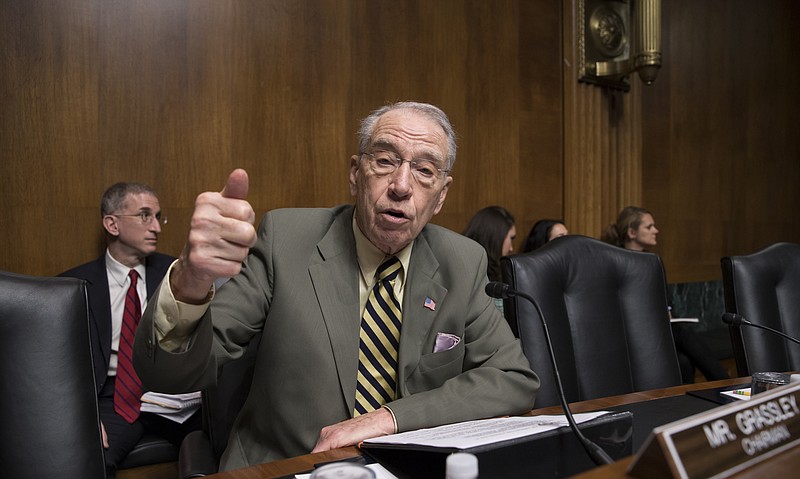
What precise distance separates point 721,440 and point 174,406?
7.52ft

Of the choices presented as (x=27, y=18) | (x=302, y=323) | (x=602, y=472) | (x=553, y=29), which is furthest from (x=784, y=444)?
(x=553, y=29)

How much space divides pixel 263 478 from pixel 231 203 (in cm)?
45

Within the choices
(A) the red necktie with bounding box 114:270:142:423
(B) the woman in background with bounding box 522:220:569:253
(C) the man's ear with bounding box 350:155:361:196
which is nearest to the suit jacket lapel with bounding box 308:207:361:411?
(C) the man's ear with bounding box 350:155:361:196

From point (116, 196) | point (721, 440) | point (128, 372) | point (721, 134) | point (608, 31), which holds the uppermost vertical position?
point (608, 31)

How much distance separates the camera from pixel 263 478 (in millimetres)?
992

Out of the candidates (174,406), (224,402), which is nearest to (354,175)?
(224,402)

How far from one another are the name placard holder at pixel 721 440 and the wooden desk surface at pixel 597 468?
0.02m

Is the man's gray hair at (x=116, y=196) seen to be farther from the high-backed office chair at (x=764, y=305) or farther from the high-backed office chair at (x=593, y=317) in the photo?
the high-backed office chair at (x=764, y=305)

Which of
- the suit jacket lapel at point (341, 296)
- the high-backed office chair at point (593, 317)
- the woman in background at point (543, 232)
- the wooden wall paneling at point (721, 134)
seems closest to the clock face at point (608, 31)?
the wooden wall paneling at point (721, 134)

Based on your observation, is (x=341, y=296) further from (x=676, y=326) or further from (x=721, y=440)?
(x=676, y=326)

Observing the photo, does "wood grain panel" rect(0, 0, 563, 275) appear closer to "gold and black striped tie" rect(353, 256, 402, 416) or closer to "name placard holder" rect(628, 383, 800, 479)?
"gold and black striped tie" rect(353, 256, 402, 416)

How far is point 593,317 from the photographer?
1901 millimetres

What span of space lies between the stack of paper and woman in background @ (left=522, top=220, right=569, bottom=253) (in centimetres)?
242

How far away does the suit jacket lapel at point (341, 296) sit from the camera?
1460 mm
